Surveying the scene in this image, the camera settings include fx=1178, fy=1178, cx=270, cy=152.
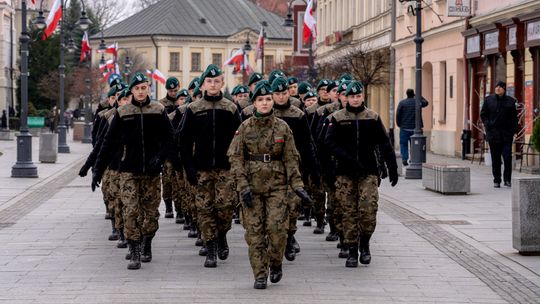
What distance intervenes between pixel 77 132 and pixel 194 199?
4336 centimetres

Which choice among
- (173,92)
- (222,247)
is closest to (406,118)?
(173,92)

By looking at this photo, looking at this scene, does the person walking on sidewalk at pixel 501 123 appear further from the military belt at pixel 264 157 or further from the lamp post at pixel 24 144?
the military belt at pixel 264 157

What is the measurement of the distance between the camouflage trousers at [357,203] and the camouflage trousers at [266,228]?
4.26 ft

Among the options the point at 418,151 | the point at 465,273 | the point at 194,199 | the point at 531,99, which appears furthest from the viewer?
the point at 531,99

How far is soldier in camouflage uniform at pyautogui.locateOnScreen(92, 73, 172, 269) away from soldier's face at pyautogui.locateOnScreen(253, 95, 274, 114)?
1635 millimetres

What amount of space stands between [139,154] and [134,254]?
0.96 meters

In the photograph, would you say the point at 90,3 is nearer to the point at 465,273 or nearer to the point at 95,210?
the point at 95,210

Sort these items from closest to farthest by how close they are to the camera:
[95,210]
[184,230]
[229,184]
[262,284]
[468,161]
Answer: [262,284]
[229,184]
[184,230]
[95,210]
[468,161]

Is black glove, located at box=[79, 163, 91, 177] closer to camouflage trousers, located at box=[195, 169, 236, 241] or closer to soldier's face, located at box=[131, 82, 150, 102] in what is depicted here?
soldier's face, located at box=[131, 82, 150, 102]

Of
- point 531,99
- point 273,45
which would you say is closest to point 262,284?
point 531,99

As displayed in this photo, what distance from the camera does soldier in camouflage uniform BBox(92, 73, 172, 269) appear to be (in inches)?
442

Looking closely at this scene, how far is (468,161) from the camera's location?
31.0 metres

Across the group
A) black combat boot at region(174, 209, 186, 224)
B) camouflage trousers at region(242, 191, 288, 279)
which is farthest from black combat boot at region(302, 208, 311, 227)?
camouflage trousers at region(242, 191, 288, 279)

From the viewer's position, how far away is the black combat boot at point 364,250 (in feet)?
36.9
